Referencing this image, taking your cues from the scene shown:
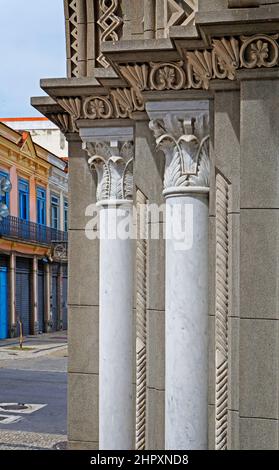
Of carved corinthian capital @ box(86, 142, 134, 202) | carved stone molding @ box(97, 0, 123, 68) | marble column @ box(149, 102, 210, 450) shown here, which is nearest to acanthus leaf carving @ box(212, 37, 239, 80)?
marble column @ box(149, 102, 210, 450)

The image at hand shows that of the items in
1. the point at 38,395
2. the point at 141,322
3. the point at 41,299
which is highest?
the point at 141,322

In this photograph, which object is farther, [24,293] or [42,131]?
[42,131]

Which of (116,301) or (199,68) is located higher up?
(199,68)

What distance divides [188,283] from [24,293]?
28190 mm

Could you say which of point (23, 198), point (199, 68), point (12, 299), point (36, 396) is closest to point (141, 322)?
point (199, 68)

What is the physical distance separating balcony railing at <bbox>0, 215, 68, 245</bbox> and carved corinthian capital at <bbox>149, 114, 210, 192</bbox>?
2564 cm

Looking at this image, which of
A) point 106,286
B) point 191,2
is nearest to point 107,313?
point 106,286

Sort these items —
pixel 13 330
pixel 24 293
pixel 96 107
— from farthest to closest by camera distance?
pixel 24 293 < pixel 13 330 < pixel 96 107

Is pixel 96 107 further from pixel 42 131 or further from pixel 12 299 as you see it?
pixel 42 131

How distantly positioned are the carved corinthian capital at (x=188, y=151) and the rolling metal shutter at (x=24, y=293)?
1070 inches

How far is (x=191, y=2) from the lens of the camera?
4738 millimetres

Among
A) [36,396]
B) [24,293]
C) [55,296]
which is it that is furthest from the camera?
[55,296]

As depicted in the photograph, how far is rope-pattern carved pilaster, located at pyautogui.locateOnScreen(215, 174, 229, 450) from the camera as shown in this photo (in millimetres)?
4379

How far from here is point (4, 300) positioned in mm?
29938
